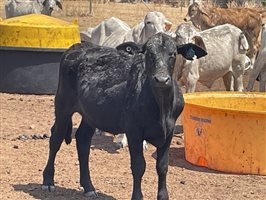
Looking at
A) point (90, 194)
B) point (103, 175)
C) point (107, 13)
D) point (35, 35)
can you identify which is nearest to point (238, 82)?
point (35, 35)

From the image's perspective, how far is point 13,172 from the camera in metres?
8.80

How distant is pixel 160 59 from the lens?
6.65 metres

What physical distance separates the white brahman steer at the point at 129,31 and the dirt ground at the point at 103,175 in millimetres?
1930

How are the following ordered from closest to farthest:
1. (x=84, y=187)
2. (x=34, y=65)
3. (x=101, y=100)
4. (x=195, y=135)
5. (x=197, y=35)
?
(x=101, y=100) < (x=84, y=187) < (x=195, y=135) < (x=197, y=35) < (x=34, y=65)

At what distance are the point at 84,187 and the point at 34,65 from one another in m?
7.05

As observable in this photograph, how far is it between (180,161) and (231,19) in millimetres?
13688

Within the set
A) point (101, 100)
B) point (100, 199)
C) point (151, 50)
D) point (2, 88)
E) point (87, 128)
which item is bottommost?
point (2, 88)

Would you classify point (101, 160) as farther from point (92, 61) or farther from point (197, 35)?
point (197, 35)

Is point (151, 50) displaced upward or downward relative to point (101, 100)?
upward

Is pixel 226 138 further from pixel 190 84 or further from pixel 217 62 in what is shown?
pixel 217 62

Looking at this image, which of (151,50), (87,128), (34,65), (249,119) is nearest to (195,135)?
(249,119)

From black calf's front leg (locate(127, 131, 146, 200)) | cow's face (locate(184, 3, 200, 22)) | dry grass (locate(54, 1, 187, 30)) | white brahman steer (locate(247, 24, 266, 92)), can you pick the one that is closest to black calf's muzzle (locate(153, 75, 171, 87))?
black calf's front leg (locate(127, 131, 146, 200))

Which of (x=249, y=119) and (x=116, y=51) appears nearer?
(x=116, y=51)

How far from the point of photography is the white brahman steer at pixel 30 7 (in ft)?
79.9
